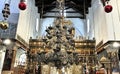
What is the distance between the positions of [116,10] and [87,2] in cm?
489

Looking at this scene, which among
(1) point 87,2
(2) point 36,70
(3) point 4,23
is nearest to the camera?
(3) point 4,23

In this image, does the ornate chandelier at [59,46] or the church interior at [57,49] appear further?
the church interior at [57,49]

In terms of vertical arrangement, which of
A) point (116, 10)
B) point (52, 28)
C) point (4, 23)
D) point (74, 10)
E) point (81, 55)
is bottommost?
point (81, 55)

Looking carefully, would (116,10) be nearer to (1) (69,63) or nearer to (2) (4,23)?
(1) (69,63)

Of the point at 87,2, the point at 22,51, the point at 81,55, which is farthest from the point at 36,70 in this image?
the point at 87,2

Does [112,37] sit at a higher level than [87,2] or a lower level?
lower

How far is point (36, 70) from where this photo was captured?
8578 mm

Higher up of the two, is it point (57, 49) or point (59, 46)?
point (59, 46)

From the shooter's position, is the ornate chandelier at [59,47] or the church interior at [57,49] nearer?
the ornate chandelier at [59,47]

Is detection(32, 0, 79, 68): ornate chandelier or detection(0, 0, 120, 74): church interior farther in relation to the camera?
detection(0, 0, 120, 74): church interior

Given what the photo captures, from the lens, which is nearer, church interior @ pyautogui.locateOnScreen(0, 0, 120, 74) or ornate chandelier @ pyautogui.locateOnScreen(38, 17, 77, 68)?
ornate chandelier @ pyautogui.locateOnScreen(38, 17, 77, 68)

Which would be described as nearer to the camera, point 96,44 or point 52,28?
point 52,28

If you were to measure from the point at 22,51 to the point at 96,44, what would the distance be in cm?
415

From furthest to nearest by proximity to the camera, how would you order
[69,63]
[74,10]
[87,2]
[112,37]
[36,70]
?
[74,10] → [87,2] → [36,70] → [112,37] → [69,63]
